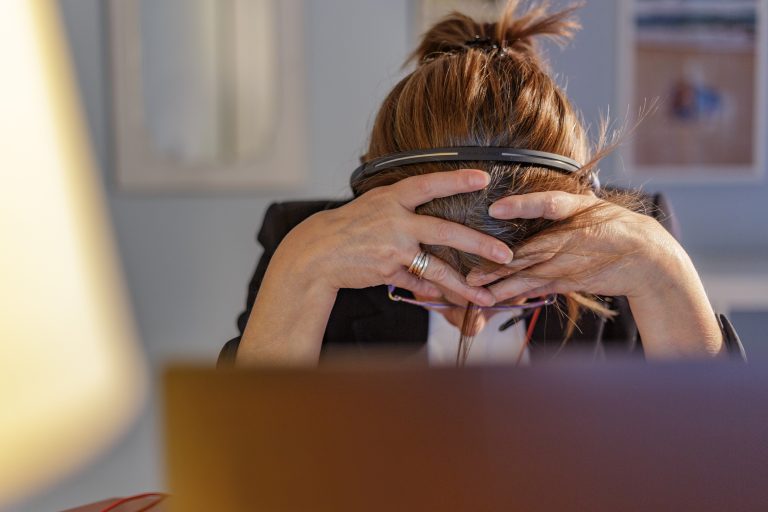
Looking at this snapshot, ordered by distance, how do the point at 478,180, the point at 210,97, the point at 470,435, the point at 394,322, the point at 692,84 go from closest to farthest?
the point at 470,435 < the point at 478,180 < the point at 394,322 < the point at 210,97 < the point at 692,84

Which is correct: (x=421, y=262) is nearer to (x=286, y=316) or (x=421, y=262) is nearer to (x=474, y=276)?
(x=474, y=276)

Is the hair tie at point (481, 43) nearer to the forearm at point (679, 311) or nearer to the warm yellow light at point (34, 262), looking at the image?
the forearm at point (679, 311)

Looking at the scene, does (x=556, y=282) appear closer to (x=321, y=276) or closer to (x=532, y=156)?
(x=532, y=156)

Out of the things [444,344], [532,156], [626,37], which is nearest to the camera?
[532,156]

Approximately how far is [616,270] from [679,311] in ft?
0.36

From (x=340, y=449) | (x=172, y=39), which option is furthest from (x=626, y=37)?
(x=340, y=449)

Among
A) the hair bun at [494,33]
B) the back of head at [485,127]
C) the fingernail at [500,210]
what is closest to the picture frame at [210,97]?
the hair bun at [494,33]

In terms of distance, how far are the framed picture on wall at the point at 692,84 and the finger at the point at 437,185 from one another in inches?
67.3

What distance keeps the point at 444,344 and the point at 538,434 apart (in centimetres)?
97

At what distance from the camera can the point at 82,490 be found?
87.7 inches

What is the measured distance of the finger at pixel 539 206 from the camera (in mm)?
874

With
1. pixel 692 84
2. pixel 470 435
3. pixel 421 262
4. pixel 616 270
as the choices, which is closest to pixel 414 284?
pixel 421 262

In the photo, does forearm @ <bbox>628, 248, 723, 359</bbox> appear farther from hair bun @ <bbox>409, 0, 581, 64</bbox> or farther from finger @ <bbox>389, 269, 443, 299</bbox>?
hair bun @ <bbox>409, 0, 581, 64</bbox>

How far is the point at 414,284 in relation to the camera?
0.98 meters
